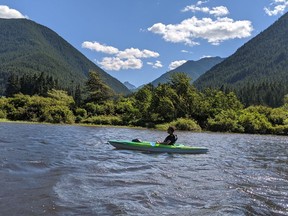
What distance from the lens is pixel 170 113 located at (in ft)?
239

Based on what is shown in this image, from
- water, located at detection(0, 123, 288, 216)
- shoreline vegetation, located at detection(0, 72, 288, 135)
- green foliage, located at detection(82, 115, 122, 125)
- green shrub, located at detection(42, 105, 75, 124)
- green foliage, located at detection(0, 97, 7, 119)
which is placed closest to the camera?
water, located at detection(0, 123, 288, 216)

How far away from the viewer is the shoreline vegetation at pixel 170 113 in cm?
6669

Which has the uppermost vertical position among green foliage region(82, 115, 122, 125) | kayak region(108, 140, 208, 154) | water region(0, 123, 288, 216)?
green foliage region(82, 115, 122, 125)

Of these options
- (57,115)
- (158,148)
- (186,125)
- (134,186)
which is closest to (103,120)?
(57,115)

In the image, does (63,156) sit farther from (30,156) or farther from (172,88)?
(172,88)

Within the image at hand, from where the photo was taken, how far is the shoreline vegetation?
66688 mm

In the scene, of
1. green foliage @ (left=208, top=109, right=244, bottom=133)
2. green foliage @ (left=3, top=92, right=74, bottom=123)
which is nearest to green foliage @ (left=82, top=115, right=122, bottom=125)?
green foliage @ (left=3, top=92, right=74, bottom=123)

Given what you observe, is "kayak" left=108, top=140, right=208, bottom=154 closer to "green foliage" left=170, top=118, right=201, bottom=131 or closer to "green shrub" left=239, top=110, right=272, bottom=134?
"green foliage" left=170, top=118, right=201, bottom=131

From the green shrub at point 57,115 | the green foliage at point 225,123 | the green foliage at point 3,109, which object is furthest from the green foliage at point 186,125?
the green foliage at point 3,109

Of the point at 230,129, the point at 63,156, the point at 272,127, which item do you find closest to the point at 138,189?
the point at 63,156

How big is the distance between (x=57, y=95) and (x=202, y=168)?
272 ft

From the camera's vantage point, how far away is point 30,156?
19578mm

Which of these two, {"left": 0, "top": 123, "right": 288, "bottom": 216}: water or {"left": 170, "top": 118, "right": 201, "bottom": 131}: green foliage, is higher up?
{"left": 170, "top": 118, "right": 201, "bottom": 131}: green foliage

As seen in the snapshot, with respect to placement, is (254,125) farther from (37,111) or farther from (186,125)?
(37,111)
